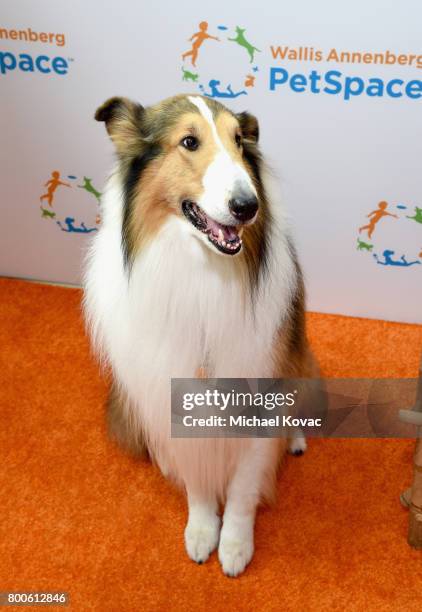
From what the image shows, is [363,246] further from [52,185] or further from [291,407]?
[52,185]

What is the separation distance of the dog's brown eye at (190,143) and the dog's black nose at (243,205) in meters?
0.19

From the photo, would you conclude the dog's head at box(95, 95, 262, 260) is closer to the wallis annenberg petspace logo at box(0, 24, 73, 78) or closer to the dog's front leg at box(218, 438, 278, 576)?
the dog's front leg at box(218, 438, 278, 576)

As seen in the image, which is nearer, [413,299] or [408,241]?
[408,241]

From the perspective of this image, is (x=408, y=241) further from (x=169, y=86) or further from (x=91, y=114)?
(x=91, y=114)

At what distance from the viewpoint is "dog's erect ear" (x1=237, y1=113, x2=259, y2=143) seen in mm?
1581

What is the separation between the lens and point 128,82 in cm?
234

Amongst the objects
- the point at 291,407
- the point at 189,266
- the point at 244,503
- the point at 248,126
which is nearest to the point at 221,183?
the point at 189,266

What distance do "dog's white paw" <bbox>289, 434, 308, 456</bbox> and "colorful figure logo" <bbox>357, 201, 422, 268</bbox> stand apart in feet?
2.82

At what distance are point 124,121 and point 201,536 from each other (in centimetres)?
120

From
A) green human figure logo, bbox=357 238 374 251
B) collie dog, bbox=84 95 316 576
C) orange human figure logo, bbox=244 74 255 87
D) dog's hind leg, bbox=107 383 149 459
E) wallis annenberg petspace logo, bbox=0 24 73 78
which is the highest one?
wallis annenberg petspace logo, bbox=0 24 73 78

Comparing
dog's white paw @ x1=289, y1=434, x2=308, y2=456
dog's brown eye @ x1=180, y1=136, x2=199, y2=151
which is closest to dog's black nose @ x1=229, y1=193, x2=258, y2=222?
dog's brown eye @ x1=180, y1=136, x2=199, y2=151

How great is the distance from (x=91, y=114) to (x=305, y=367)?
4.38 ft

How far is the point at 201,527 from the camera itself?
1.87m

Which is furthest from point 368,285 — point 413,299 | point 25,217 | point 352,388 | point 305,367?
point 25,217
